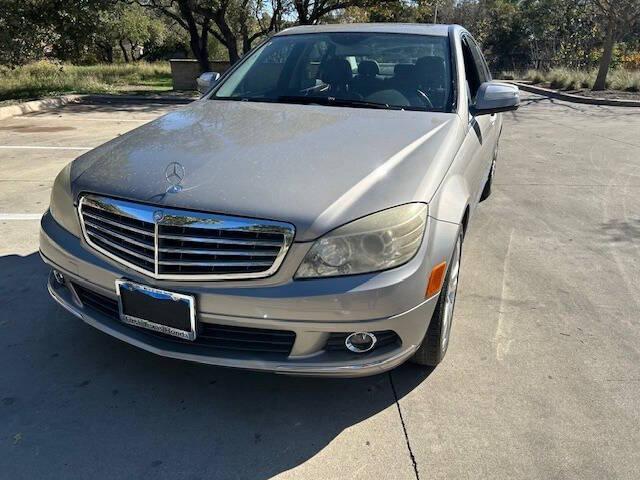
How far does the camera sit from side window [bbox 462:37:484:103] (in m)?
3.86

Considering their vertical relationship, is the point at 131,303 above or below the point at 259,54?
below

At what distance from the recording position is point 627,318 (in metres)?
3.38

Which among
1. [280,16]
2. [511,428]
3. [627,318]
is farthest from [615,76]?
[511,428]

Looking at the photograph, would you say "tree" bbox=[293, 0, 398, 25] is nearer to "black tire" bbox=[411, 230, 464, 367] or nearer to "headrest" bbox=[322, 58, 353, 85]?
"headrest" bbox=[322, 58, 353, 85]

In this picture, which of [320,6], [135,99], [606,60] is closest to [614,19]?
[606,60]

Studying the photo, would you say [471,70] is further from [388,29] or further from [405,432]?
[405,432]

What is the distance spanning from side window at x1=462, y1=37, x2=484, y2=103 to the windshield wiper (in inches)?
28.2

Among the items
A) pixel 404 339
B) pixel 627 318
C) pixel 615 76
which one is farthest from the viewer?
pixel 615 76

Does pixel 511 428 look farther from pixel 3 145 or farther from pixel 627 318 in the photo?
pixel 3 145

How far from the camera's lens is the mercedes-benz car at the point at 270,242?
6.95ft

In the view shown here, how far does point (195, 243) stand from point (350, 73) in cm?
209

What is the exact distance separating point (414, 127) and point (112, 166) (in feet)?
5.23

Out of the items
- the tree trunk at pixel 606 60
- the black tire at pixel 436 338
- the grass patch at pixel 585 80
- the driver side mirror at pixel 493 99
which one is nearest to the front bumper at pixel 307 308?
the black tire at pixel 436 338

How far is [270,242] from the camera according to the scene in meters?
2.11
